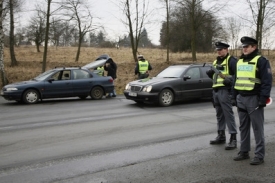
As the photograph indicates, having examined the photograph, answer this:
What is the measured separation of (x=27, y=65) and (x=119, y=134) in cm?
2396

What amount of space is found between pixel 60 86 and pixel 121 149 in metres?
8.28

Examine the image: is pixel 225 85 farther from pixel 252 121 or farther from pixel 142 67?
pixel 142 67

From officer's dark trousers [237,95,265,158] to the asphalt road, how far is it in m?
0.29

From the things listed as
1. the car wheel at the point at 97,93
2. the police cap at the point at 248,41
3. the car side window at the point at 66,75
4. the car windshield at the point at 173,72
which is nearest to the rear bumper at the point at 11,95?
the car side window at the point at 66,75

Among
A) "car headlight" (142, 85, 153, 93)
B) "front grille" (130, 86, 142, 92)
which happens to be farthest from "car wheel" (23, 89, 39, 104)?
"car headlight" (142, 85, 153, 93)

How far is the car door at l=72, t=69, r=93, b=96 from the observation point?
45.5 ft

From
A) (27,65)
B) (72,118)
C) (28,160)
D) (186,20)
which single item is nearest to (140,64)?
(72,118)

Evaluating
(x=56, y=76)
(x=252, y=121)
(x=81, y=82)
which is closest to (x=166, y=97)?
(x=81, y=82)

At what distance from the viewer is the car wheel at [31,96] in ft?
42.4

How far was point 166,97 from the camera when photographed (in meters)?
11.6

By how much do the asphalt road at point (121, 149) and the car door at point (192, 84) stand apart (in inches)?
78.0

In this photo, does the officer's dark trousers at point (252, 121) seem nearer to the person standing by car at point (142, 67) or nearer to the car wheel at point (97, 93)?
the car wheel at point (97, 93)

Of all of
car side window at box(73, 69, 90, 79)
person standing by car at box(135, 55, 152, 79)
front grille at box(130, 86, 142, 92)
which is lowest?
front grille at box(130, 86, 142, 92)

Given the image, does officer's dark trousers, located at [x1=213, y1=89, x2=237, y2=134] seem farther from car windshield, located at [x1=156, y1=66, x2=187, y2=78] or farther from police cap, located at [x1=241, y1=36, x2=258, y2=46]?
car windshield, located at [x1=156, y1=66, x2=187, y2=78]
